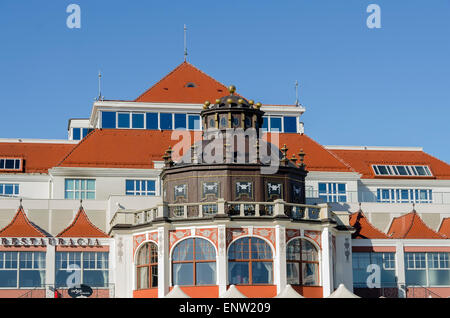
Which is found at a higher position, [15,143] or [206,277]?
[15,143]

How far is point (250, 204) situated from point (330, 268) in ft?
22.0

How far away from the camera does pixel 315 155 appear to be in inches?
3083

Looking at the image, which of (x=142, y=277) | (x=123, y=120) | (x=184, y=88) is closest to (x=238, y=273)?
(x=142, y=277)

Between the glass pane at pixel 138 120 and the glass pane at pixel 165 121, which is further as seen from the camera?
the glass pane at pixel 165 121

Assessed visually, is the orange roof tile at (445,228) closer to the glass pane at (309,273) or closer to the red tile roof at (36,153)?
the glass pane at (309,273)

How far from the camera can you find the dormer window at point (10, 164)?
76812mm

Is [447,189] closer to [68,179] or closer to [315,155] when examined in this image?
[315,155]

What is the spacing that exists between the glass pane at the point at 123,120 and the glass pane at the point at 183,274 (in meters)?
24.5

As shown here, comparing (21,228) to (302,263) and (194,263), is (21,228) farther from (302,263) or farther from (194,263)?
(302,263)

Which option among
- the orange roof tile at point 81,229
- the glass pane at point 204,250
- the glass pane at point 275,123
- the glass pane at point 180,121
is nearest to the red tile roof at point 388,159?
the glass pane at point 275,123

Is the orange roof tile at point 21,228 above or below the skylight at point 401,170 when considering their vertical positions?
below

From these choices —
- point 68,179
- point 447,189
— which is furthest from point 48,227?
point 447,189

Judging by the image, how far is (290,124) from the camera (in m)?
83.5
